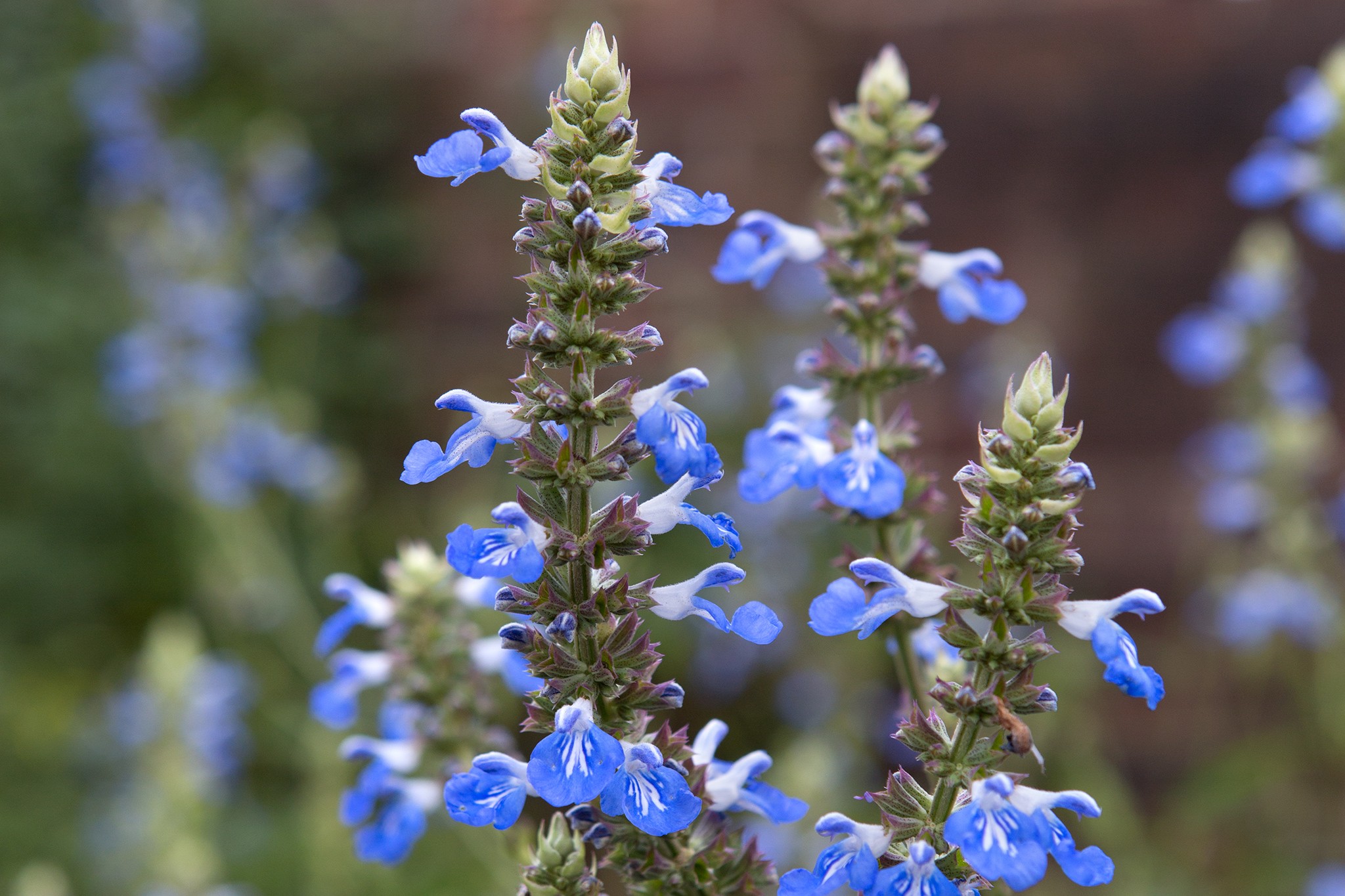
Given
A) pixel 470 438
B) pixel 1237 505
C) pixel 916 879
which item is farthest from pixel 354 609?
pixel 1237 505

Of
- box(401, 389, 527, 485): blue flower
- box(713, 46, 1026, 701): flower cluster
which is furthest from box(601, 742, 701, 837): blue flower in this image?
box(713, 46, 1026, 701): flower cluster

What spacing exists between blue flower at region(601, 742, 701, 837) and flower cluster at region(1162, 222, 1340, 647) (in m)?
3.31

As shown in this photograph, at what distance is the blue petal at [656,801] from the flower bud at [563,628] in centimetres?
14

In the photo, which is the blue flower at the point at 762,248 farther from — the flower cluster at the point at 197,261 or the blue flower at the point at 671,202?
Result: the flower cluster at the point at 197,261

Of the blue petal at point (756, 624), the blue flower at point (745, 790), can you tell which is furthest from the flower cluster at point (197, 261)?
the blue petal at point (756, 624)

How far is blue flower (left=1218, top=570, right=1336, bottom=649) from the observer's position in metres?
3.77

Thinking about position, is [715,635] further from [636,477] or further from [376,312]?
[376,312]

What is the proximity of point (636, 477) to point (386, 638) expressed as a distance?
3.78m

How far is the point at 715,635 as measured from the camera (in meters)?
5.39

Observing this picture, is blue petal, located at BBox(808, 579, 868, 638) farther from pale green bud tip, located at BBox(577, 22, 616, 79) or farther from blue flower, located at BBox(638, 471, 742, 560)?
pale green bud tip, located at BBox(577, 22, 616, 79)

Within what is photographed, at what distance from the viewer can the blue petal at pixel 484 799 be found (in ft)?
3.73

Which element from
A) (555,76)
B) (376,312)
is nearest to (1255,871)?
(555,76)

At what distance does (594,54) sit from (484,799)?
0.77m

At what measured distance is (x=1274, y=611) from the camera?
391 cm
